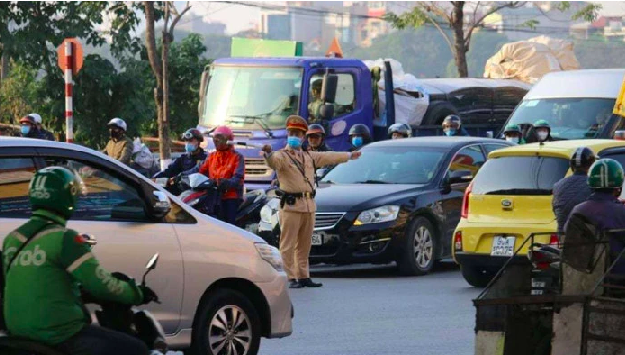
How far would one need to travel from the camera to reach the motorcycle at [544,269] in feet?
28.3

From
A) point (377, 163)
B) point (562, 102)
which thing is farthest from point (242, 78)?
point (377, 163)

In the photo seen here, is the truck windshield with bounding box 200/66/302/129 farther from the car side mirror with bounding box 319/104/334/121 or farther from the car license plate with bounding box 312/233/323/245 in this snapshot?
the car license plate with bounding box 312/233/323/245

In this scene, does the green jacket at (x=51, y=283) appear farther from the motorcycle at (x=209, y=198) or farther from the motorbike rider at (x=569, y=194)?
the motorcycle at (x=209, y=198)

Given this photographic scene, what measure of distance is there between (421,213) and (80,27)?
16174 mm

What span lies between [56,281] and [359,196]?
10.8m

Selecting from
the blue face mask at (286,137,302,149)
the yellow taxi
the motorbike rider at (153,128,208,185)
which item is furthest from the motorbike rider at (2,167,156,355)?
the motorbike rider at (153,128,208,185)

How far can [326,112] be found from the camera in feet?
78.6

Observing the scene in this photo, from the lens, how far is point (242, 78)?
24703mm

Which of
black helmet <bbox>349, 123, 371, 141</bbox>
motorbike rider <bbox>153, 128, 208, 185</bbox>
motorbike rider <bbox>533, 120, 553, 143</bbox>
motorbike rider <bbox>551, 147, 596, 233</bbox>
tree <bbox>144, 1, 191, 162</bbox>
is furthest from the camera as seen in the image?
tree <bbox>144, 1, 191, 162</bbox>

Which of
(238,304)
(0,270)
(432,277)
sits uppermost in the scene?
(0,270)

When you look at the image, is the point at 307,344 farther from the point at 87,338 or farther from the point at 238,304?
the point at 87,338

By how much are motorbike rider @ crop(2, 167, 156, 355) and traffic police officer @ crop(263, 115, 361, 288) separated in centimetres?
869

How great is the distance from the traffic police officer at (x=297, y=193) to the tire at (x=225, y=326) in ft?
17.0

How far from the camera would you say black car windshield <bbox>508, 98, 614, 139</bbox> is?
2311cm
